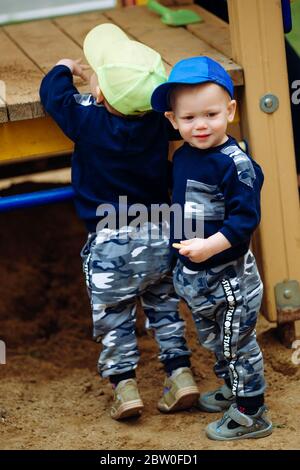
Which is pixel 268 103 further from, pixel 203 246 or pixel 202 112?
pixel 203 246

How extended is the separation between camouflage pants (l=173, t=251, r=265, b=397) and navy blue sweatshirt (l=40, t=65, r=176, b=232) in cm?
32

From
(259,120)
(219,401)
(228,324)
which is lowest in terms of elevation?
(219,401)

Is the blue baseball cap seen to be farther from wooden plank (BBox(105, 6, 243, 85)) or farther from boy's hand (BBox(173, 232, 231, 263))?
wooden plank (BBox(105, 6, 243, 85))

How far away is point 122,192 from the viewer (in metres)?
3.31

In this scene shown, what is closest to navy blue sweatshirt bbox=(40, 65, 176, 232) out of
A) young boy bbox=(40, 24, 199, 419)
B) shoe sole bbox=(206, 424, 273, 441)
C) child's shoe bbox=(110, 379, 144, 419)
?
young boy bbox=(40, 24, 199, 419)

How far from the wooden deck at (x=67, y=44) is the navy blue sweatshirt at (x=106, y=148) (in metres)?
0.19

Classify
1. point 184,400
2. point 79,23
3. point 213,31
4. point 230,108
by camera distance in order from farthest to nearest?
1. point 79,23
2. point 213,31
3. point 184,400
4. point 230,108

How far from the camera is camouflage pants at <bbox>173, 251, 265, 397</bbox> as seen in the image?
3.09 meters

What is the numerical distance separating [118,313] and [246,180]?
73 cm

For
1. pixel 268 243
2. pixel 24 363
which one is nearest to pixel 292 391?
pixel 268 243

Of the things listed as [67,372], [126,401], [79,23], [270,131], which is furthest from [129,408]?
[79,23]

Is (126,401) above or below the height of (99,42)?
below

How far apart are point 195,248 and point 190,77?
51 centimetres

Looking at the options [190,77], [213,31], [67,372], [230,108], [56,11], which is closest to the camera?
[190,77]
